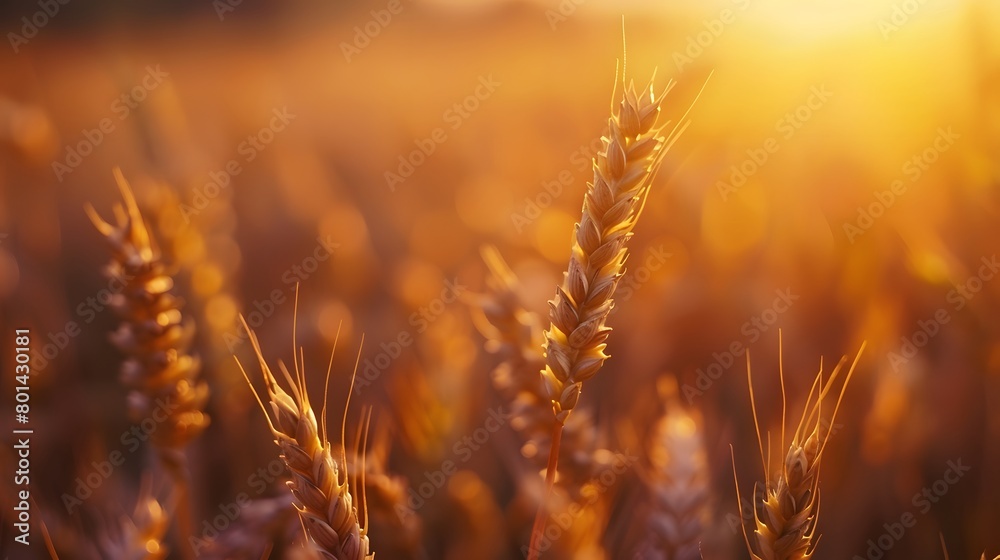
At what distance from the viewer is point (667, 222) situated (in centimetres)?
253

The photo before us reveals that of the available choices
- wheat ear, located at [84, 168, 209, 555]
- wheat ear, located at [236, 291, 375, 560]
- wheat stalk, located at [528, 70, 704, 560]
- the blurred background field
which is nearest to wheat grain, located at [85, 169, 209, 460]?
Result: wheat ear, located at [84, 168, 209, 555]

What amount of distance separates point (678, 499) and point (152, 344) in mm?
995

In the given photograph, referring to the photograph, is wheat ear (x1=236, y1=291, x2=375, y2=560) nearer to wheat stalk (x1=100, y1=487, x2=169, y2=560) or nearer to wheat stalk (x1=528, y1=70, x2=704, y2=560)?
wheat stalk (x1=528, y1=70, x2=704, y2=560)

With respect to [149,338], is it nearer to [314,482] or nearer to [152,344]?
[152,344]

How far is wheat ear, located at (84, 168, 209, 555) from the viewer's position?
3.92 ft

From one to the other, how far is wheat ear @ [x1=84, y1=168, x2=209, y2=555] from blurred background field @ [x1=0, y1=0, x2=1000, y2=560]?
0.96ft

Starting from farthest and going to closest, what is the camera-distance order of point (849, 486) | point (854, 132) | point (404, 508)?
point (854, 132), point (849, 486), point (404, 508)

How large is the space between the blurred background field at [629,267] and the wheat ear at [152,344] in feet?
0.96

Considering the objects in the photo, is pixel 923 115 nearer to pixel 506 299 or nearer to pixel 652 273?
pixel 652 273

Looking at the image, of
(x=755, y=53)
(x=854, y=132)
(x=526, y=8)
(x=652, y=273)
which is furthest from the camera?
(x=526, y=8)

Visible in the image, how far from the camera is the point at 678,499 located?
110cm

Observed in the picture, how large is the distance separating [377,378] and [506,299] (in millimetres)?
881

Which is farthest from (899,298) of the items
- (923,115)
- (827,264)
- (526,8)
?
(526,8)

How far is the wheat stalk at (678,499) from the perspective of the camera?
42.3 inches
